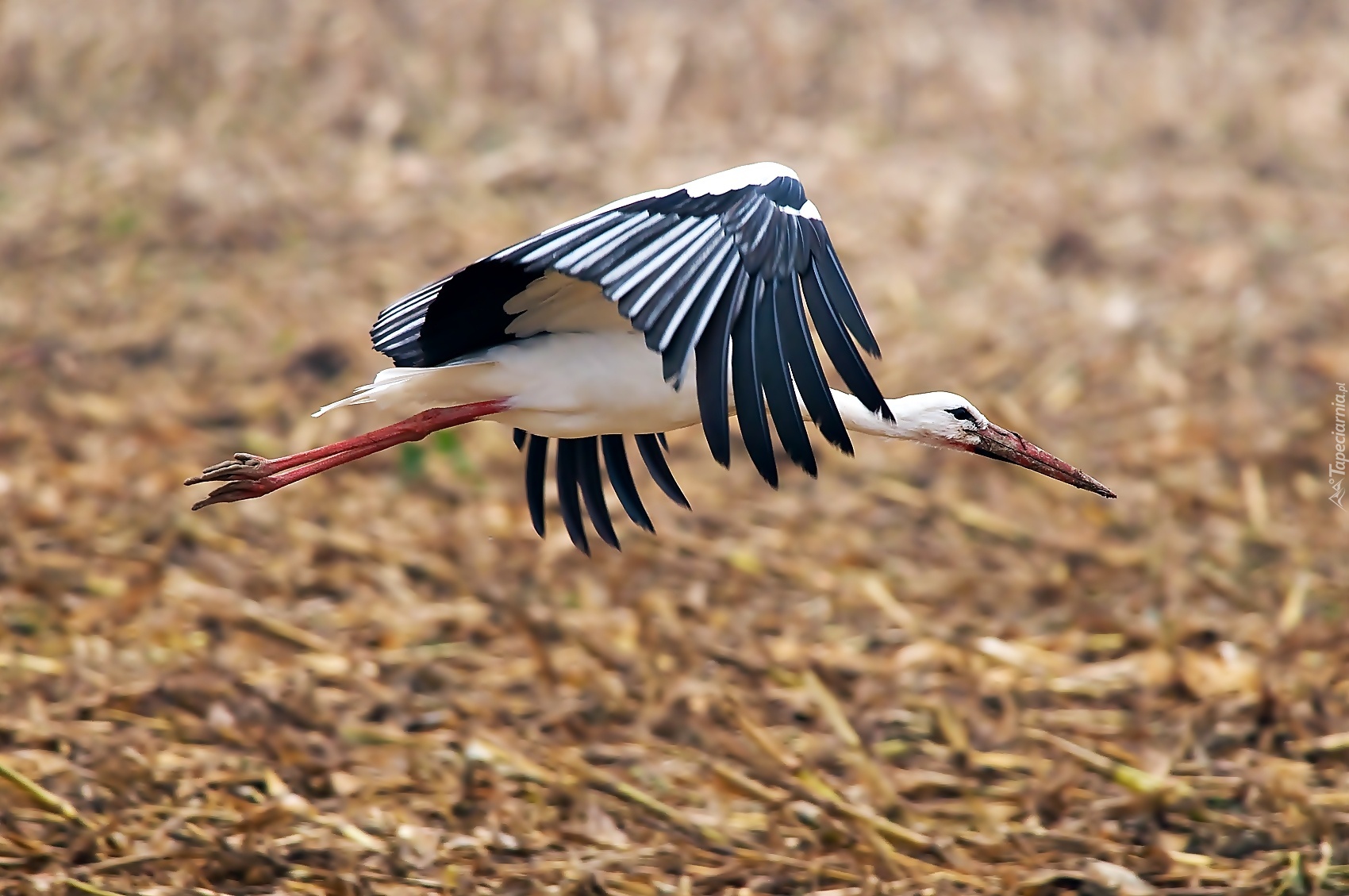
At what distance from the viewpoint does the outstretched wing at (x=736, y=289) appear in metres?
5.07

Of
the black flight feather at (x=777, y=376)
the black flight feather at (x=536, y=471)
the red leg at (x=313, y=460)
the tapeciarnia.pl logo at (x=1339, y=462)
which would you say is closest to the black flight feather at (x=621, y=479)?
the black flight feather at (x=536, y=471)

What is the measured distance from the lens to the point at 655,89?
1445 centimetres

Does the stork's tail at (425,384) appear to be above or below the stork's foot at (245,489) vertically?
above

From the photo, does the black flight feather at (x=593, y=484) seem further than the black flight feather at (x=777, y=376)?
Yes

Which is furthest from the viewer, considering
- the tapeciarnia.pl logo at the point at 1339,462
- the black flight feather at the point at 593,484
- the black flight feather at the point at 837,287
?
the tapeciarnia.pl logo at the point at 1339,462

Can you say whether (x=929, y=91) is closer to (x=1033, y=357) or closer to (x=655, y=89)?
(x=655, y=89)

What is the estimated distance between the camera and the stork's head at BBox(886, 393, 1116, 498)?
665 centimetres

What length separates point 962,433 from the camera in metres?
6.71

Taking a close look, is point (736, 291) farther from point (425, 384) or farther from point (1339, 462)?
point (1339, 462)

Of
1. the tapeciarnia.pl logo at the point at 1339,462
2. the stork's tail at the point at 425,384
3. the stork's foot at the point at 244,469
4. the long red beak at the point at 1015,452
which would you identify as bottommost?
the stork's foot at the point at 244,469

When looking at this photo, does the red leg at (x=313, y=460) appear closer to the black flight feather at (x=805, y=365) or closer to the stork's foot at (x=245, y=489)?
the stork's foot at (x=245, y=489)

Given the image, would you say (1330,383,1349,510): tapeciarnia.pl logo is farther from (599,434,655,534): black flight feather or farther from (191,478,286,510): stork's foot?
(191,478,286,510): stork's foot

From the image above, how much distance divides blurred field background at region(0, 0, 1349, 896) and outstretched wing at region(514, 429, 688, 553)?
1.24 meters

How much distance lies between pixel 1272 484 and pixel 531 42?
732 cm
